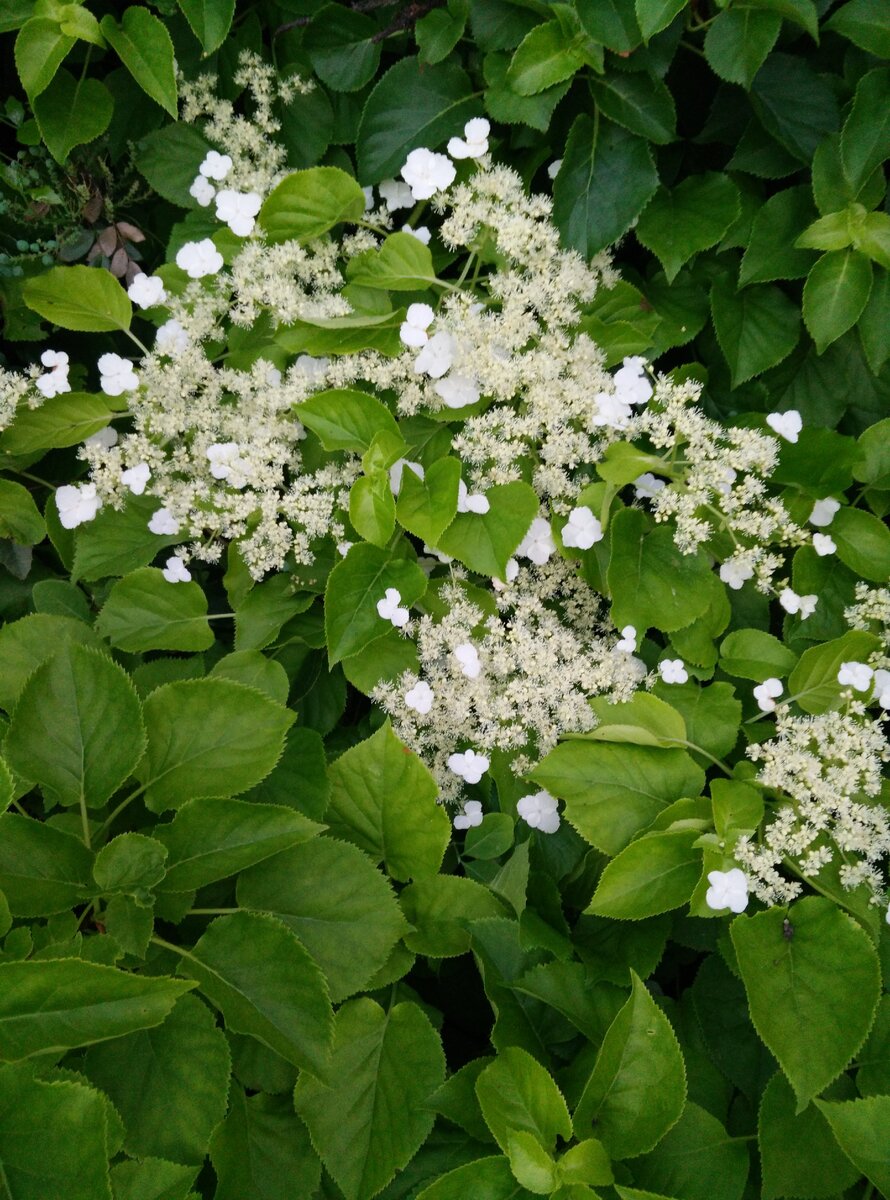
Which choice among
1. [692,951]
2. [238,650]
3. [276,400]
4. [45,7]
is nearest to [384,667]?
[238,650]

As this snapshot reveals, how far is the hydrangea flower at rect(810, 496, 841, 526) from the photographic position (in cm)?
112

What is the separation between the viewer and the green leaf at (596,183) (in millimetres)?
1104

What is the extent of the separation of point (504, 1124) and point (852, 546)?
0.74 meters

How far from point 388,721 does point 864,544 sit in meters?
0.60

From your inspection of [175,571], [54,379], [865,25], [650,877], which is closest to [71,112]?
[54,379]

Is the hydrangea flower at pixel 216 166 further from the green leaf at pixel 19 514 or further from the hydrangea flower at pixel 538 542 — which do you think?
the hydrangea flower at pixel 538 542

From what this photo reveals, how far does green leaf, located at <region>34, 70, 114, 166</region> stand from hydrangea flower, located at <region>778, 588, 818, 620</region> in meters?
0.98

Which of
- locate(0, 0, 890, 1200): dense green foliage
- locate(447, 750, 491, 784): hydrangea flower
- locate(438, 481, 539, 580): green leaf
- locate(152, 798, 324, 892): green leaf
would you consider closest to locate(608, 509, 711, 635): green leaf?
locate(0, 0, 890, 1200): dense green foliage

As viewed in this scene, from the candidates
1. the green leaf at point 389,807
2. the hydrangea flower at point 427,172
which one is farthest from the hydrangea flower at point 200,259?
the green leaf at point 389,807

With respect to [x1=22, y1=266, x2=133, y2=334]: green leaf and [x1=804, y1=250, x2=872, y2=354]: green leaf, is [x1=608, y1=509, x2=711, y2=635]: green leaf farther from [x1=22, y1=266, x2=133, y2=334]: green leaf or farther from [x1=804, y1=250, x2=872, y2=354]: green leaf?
[x1=22, y1=266, x2=133, y2=334]: green leaf

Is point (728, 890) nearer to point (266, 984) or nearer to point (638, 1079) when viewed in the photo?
point (638, 1079)

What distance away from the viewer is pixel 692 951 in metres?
1.23

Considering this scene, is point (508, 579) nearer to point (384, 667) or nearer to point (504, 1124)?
point (384, 667)

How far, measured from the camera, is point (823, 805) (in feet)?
3.15
